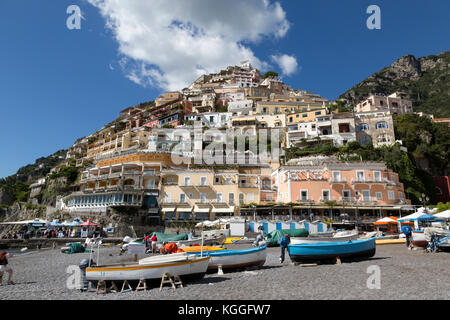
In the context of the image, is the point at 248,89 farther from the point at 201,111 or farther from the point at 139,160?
the point at 139,160

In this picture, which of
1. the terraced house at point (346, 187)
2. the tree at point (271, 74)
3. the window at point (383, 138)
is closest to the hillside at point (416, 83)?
the tree at point (271, 74)

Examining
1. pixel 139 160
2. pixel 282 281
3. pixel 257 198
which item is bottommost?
pixel 282 281

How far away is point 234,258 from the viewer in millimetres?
12742

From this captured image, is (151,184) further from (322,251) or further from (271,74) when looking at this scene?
(271,74)

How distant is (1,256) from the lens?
11.5m

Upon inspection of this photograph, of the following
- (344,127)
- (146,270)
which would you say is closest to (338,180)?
(344,127)

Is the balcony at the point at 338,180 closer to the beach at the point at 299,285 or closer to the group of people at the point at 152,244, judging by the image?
the beach at the point at 299,285

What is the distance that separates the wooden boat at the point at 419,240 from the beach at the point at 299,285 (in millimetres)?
2765

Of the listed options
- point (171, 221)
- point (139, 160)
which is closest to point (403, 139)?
point (171, 221)

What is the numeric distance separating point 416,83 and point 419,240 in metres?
126

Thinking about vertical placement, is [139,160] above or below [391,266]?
above

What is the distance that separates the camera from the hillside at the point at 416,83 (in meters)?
98.5
